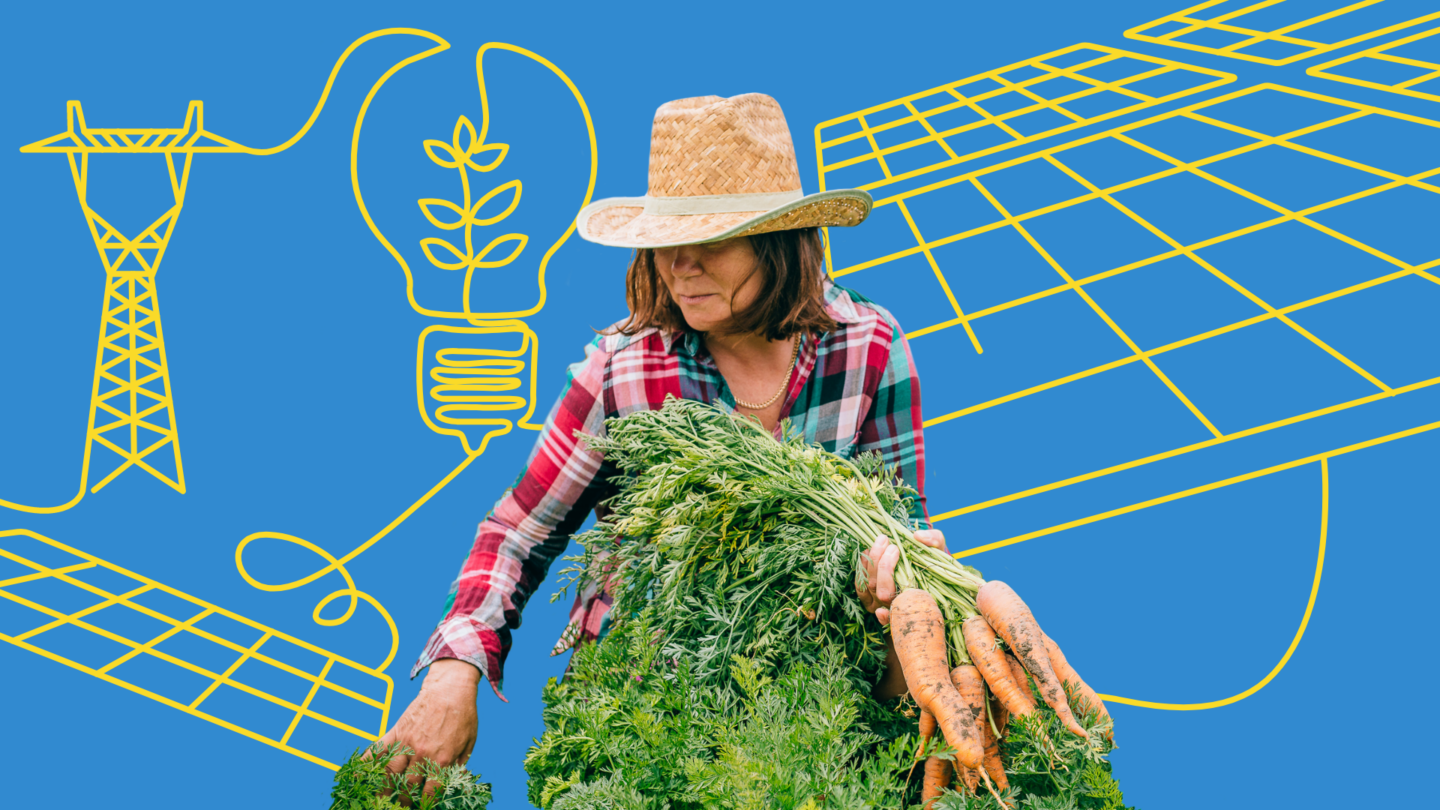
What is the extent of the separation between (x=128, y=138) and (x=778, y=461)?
2300 millimetres

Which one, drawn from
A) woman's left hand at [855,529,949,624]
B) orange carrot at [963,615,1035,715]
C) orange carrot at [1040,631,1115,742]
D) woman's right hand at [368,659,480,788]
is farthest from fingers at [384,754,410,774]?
orange carrot at [1040,631,1115,742]

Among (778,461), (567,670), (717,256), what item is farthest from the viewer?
(567,670)

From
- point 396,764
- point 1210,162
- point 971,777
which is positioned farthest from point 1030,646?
point 1210,162

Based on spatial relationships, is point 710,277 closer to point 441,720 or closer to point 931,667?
A: point 931,667

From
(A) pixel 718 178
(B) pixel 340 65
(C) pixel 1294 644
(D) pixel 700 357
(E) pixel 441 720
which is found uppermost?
(B) pixel 340 65

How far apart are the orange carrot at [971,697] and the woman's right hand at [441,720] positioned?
128 centimetres

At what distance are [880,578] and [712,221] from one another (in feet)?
3.30

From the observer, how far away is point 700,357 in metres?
3.37

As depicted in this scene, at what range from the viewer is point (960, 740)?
2.44m

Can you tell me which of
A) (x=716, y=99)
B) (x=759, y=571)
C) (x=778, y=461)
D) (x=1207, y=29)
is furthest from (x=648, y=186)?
(x=1207, y=29)

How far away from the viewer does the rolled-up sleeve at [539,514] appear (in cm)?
321

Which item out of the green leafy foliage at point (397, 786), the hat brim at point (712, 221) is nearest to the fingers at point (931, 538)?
the hat brim at point (712, 221)

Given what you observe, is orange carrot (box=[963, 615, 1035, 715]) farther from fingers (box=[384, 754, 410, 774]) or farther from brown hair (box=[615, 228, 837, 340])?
fingers (box=[384, 754, 410, 774])

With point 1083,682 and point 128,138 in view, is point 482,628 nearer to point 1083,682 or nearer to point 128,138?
point 1083,682
